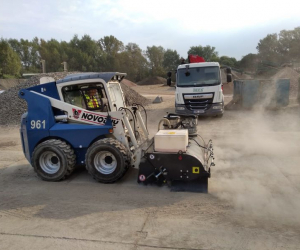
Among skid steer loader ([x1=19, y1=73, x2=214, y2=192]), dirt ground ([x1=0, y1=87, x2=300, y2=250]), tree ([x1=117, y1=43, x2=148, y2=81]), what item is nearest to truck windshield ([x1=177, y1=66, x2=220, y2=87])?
dirt ground ([x1=0, y1=87, x2=300, y2=250])

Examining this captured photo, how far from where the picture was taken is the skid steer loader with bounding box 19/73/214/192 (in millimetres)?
5551

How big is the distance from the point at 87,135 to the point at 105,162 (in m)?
0.67

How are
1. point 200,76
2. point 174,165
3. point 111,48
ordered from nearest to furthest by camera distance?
point 174,165 → point 200,76 → point 111,48

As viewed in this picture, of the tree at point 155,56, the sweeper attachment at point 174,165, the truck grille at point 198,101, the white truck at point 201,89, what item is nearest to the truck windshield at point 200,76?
the white truck at point 201,89

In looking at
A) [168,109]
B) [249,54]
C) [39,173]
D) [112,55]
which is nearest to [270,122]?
[168,109]

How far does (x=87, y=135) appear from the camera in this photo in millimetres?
5863

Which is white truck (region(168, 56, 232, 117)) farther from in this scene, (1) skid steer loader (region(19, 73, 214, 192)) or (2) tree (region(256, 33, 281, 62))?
(2) tree (region(256, 33, 281, 62))

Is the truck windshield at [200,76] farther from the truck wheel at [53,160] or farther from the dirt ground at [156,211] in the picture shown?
the truck wheel at [53,160]

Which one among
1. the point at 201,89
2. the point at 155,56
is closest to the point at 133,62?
the point at 155,56

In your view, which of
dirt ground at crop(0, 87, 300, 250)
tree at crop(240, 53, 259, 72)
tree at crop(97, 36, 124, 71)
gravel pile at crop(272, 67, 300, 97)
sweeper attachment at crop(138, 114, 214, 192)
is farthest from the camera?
tree at crop(97, 36, 124, 71)

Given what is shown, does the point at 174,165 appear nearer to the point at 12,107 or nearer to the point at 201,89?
the point at 201,89

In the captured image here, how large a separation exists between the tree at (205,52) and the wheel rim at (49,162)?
6128 cm

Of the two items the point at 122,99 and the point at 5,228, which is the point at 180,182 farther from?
the point at 5,228

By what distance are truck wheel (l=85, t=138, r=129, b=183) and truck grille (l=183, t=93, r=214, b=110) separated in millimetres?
7664
